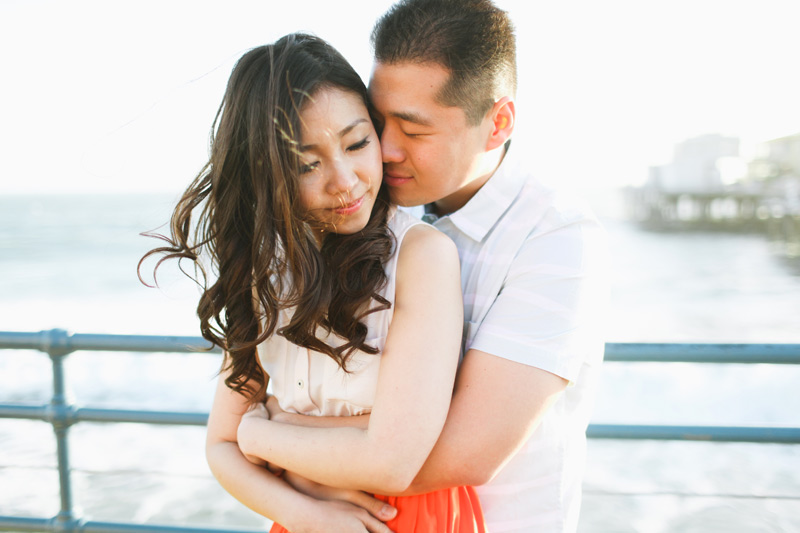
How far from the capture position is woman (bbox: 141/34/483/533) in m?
1.41

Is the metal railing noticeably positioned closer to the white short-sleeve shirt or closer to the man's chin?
the white short-sleeve shirt

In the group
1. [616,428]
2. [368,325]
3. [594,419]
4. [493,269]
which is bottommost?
[594,419]

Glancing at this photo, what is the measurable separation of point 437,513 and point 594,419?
29.7 feet

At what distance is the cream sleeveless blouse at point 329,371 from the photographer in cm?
152

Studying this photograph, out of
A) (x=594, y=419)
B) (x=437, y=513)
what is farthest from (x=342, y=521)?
(x=594, y=419)

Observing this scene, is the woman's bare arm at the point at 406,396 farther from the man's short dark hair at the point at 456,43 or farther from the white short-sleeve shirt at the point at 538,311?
the man's short dark hair at the point at 456,43

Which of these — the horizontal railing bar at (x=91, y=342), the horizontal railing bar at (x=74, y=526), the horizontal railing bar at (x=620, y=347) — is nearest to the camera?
the horizontal railing bar at (x=620, y=347)

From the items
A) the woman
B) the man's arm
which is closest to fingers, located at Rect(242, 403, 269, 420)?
the woman

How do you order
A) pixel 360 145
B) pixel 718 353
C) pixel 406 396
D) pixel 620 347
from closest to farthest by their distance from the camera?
pixel 406 396, pixel 360 145, pixel 718 353, pixel 620 347

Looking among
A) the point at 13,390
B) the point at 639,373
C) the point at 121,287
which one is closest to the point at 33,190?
the point at 121,287

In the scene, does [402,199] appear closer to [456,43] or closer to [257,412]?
[456,43]

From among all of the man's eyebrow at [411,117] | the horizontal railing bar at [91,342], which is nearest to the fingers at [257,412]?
the horizontal railing bar at [91,342]

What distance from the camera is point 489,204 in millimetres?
1758

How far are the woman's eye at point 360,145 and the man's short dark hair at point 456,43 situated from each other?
38 centimetres
